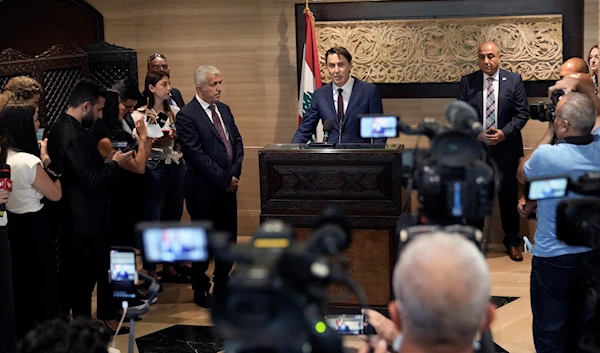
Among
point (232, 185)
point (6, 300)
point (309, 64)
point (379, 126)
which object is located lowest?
point (6, 300)

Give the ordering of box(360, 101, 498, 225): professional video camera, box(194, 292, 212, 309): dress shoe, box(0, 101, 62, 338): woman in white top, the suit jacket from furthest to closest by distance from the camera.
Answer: box(194, 292, 212, 309): dress shoe, the suit jacket, box(0, 101, 62, 338): woman in white top, box(360, 101, 498, 225): professional video camera

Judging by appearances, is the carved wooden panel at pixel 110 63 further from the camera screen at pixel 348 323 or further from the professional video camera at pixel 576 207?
the professional video camera at pixel 576 207

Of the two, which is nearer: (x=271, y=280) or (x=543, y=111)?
(x=271, y=280)

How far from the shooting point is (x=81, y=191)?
564 centimetres

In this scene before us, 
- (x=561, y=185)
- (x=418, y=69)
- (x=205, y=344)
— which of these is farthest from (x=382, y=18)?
(x=561, y=185)

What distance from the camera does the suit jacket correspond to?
21.0 feet

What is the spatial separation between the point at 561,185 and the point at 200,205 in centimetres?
385

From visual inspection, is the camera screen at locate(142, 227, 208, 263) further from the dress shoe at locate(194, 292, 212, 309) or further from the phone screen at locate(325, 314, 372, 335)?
the dress shoe at locate(194, 292, 212, 309)

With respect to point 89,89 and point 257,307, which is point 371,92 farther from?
point 257,307

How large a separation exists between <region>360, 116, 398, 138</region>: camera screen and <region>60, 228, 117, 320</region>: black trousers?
112 inches

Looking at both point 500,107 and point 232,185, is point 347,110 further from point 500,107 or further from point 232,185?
point 500,107

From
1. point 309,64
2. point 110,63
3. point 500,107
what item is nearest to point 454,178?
point 500,107

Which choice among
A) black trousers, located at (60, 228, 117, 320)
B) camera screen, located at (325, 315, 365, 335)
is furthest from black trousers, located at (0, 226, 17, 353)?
camera screen, located at (325, 315, 365, 335)

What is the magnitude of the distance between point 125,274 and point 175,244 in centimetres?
82
